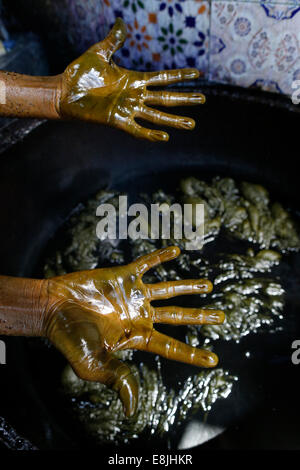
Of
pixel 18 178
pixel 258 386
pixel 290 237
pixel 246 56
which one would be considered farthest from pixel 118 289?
pixel 246 56

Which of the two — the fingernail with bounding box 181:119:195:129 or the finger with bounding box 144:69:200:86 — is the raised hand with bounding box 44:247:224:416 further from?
Result: the finger with bounding box 144:69:200:86

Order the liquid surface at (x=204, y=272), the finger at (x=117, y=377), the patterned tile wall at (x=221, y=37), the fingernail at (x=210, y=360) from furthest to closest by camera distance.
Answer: the patterned tile wall at (x=221, y=37) < the liquid surface at (x=204, y=272) < the fingernail at (x=210, y=360) < the finger at (x=117, y=377)

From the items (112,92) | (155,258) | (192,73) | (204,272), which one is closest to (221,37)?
(192,73)

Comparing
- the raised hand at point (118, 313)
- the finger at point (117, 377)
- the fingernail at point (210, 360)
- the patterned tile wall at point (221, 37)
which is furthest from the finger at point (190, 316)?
the patterned tile wall at point (221, 37)

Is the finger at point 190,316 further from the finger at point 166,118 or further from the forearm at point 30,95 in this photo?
the forearm at point 30,95

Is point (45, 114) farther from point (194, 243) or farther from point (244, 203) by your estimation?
point (244, 203)

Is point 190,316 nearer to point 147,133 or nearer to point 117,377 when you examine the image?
point 117,377
